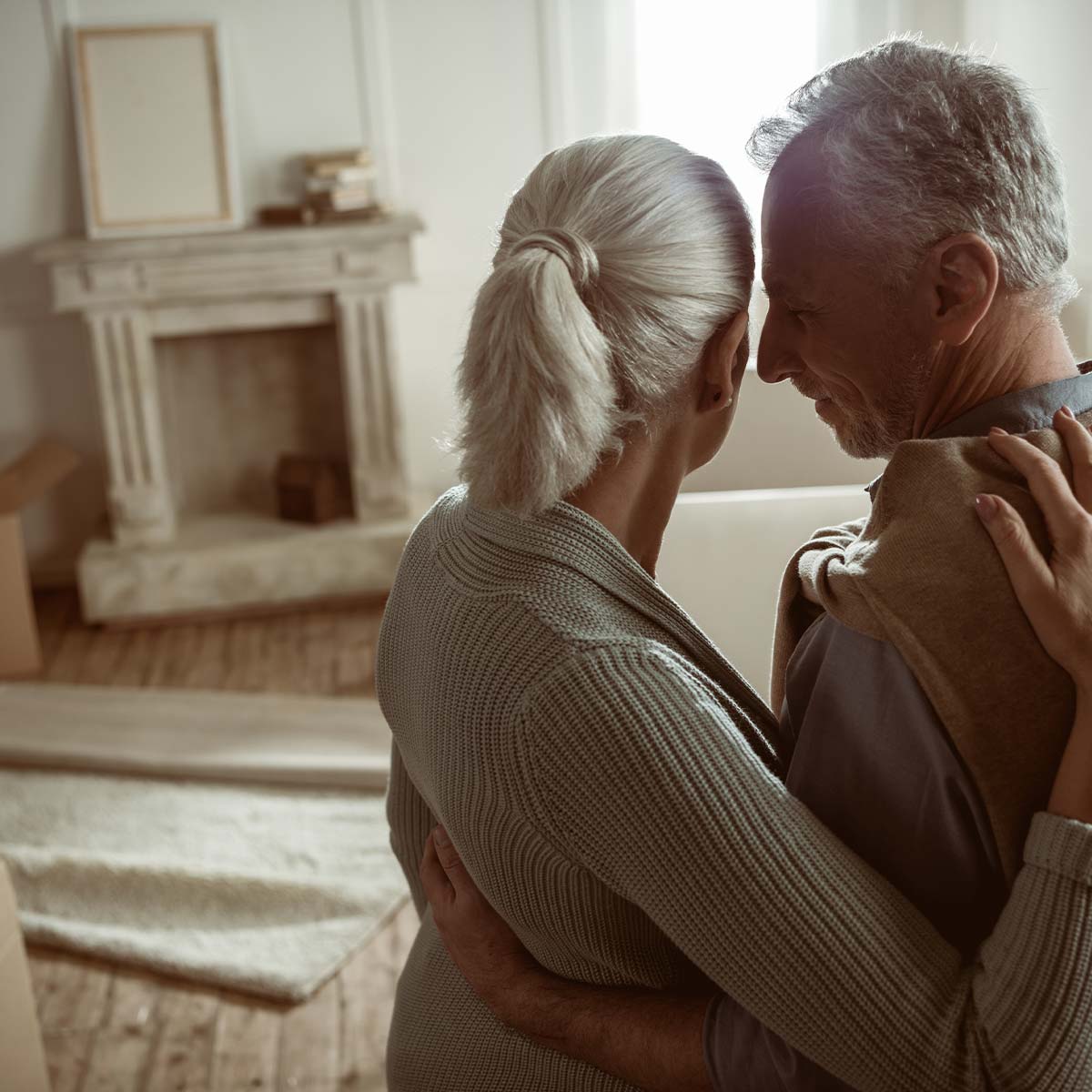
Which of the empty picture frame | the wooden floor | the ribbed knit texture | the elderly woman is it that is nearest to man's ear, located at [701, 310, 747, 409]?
the elderly woman

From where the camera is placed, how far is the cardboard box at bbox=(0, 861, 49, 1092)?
1.91 meters

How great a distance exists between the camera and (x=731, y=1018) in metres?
1.04

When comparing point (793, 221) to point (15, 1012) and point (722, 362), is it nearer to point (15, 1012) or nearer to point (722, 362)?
point (722, 362)

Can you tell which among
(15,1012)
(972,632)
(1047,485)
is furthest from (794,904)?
(15,1012)

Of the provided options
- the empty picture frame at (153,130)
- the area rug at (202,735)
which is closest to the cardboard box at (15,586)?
the area rug at (202,735)

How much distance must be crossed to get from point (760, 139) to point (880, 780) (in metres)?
0.59

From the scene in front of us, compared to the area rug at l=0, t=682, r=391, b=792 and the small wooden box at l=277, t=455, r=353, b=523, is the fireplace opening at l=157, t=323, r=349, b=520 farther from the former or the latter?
the area rug at l=0, t=682, r=391, b=792

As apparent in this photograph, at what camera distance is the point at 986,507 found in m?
0.93

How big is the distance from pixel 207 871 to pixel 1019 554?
237 centimetres

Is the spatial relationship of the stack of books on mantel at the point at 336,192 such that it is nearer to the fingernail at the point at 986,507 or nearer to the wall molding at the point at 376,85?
the wall molding at the point at 376,85

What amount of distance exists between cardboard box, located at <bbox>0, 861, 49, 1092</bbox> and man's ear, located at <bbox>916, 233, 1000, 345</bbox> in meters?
1.53

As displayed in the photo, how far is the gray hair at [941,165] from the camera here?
40.4 inches

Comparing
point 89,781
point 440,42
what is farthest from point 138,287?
point 89,781

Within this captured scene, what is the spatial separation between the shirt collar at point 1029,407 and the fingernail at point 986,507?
4.5 inches
